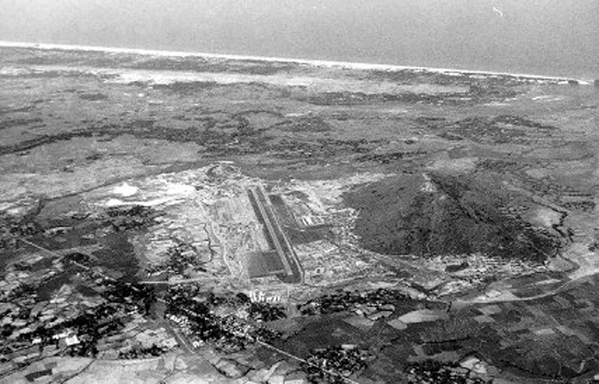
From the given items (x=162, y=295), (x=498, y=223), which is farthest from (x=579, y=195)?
(x=162, y=295)

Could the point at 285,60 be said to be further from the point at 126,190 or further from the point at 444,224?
the point at 444,224

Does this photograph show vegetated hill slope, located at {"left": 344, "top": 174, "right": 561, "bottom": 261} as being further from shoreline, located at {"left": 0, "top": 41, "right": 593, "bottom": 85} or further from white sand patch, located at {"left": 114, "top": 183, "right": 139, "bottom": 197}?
shoreline, located at {"left": 0, "top": 41, "right": 593, "bottom": 85}

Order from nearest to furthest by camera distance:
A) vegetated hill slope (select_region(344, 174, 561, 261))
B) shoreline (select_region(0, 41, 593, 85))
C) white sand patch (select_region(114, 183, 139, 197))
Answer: vegetated hill slope (select_region(344, 174, 561, 261))
white sand patch (select_region(114, 183, 139, 197))
shoreline (select_region(0, 41, 593, 85))

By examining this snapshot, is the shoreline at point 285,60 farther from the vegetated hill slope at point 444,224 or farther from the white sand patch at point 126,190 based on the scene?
the white sand patch at point 126,190

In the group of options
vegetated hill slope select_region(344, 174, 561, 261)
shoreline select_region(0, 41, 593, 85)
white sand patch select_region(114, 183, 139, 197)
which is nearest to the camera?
vegetated hill slope select_region(344, 174, 561, 261)

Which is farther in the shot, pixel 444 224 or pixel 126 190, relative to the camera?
pixel 126 190

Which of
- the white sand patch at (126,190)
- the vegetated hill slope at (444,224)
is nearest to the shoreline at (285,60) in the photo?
the vegetated hill slope at (444,224)

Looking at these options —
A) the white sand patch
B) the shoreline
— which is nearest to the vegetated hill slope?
the white sand patch

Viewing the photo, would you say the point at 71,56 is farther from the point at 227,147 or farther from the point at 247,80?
the point at 227,147

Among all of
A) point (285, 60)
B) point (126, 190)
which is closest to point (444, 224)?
point (126, 190)
